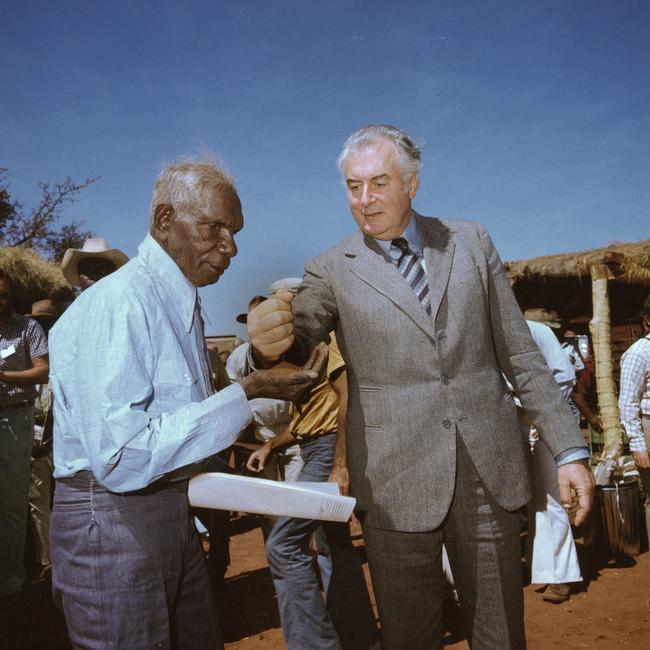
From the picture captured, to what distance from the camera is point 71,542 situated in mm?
Answer: 1472

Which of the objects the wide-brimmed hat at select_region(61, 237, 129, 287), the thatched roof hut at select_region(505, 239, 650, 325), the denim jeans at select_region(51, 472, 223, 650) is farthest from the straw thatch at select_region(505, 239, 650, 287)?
the denim jeans at select_region(51, 472, 223, 650)

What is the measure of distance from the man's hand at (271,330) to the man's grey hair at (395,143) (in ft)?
2.45

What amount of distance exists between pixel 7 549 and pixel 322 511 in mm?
3959

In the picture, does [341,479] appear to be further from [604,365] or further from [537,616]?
[604,365]

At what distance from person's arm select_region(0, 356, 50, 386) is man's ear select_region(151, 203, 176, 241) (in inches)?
128

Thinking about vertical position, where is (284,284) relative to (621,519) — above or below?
above

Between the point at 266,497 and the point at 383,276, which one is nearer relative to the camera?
the point at 266,497

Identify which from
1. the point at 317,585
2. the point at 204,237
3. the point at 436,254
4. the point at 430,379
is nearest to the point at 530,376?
the point at 430,379

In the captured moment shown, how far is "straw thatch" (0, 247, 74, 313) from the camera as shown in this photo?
8234 mm

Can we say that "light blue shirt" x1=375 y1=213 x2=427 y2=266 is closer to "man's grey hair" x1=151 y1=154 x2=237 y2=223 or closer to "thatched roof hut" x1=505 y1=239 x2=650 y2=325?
"man's grey hair" x1=151 y1=154 x2=237 y2=223

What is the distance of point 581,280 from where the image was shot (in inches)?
413

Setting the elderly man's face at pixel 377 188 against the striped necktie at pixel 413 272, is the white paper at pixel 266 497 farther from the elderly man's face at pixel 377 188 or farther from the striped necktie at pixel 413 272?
the elderly man's face at pixel 377 188

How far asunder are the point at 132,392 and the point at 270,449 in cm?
263

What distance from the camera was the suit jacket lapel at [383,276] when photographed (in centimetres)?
187
